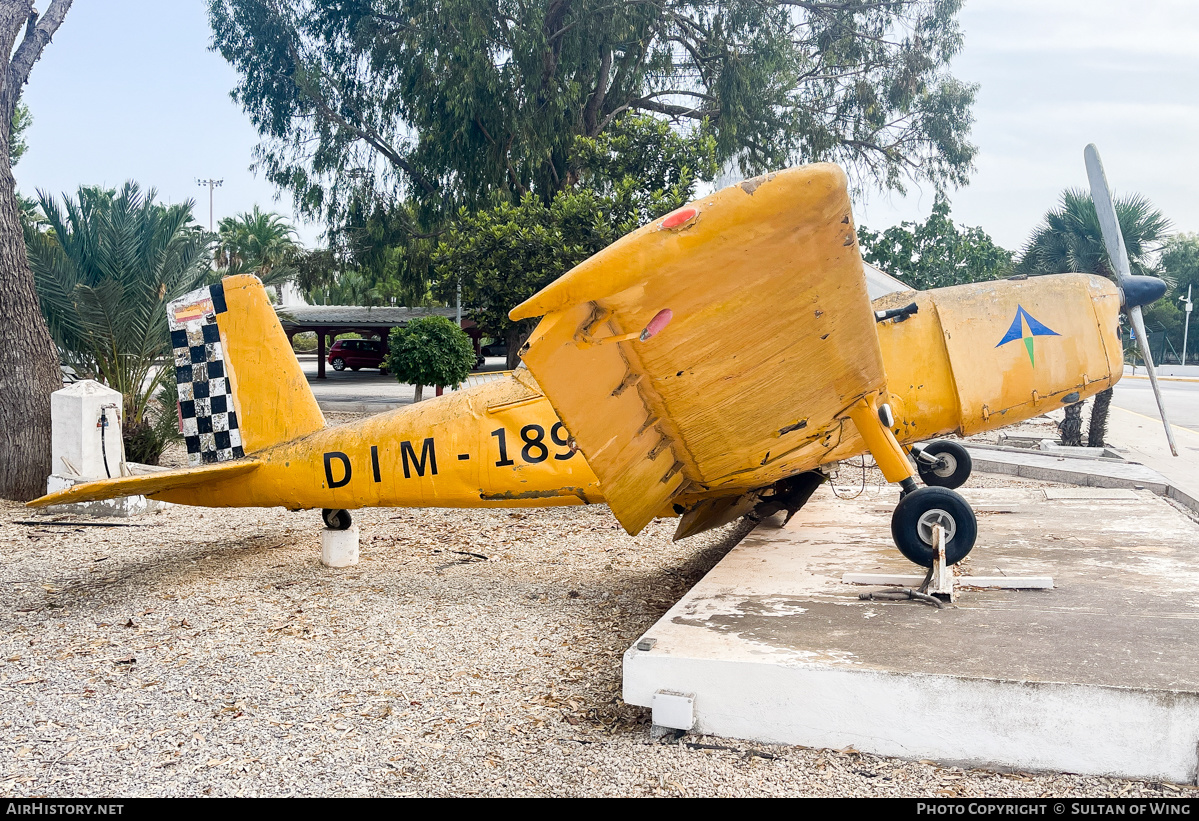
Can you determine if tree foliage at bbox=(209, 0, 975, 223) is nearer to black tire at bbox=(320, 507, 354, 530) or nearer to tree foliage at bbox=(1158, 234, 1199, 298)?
black tire at bbox=(320, 507, 354, 530)

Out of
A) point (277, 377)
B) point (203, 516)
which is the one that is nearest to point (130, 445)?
point (203, 516)

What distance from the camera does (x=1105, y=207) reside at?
603 centimetres

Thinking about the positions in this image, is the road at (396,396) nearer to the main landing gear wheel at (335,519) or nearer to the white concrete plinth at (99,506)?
the white concrete plinth at (99,506)

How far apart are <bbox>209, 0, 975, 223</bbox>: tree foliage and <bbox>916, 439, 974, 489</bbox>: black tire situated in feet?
35.3

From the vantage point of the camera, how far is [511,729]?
3375 millimetres

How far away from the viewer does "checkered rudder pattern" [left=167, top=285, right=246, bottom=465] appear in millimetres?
5598

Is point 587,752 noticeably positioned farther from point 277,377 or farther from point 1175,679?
point 277,377

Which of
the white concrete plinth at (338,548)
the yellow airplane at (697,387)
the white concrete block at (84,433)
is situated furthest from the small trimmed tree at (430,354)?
the yellow airplane at (697,387)

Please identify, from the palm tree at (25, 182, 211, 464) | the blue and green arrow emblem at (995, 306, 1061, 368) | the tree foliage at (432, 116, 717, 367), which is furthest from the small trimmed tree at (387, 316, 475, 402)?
the blue and green arrow emblem at (995, 306, 1061, 368)

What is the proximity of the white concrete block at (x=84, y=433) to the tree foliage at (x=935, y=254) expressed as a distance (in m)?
13.1

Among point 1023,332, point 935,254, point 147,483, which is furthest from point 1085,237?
point 147,483

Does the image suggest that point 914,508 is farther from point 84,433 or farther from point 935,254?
point 935,254

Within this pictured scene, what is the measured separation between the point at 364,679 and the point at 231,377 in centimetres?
269
